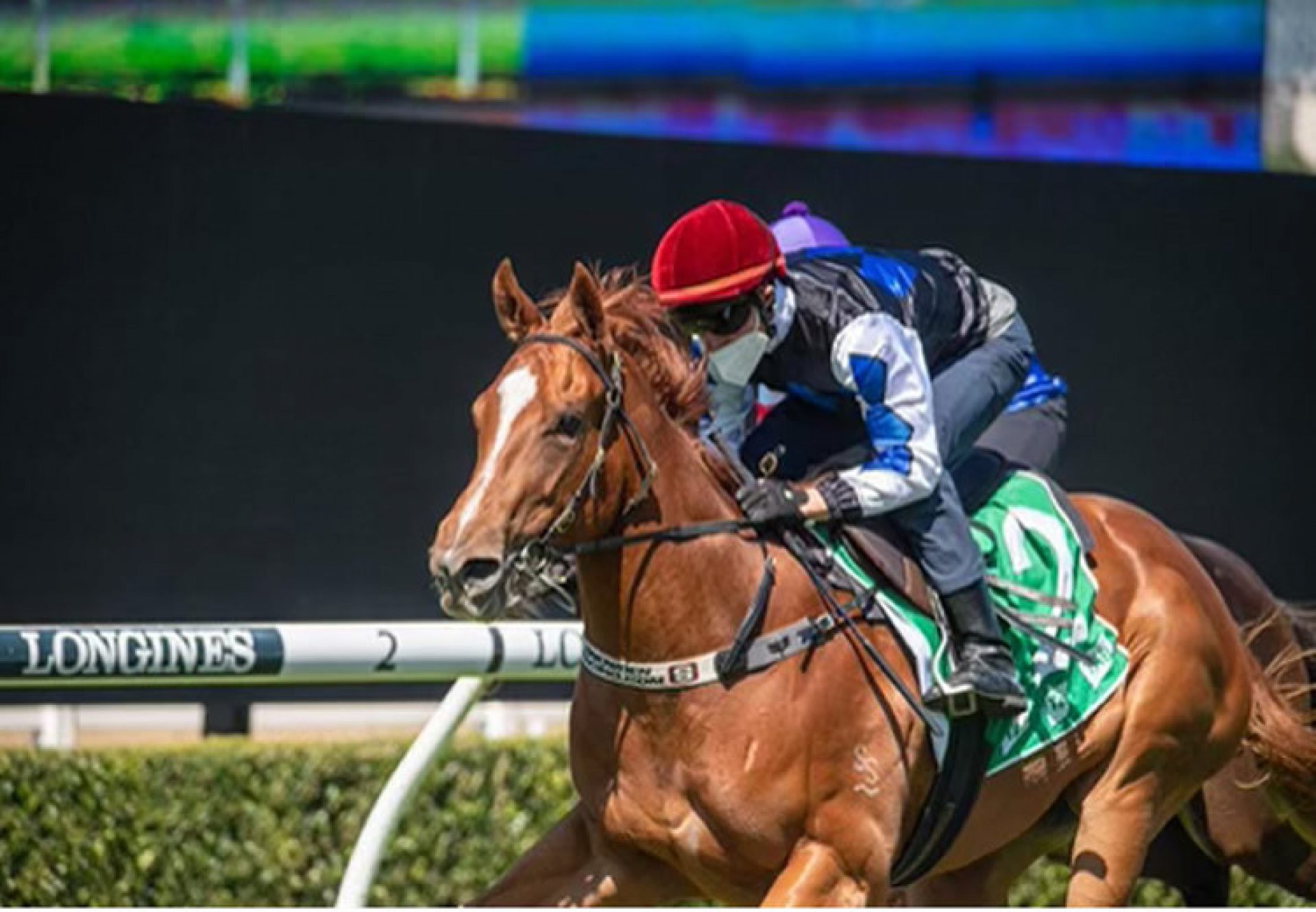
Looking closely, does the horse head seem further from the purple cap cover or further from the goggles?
the purple cap cover

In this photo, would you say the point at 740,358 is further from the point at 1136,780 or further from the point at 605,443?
the point at 1136,780

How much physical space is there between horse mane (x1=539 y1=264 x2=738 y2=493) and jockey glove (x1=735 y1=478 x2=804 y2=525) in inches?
2.7

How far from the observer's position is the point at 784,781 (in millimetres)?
→ 3777

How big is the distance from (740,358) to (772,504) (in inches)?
10.0

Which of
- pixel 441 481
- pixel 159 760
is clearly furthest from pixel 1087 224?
pixel 159 760

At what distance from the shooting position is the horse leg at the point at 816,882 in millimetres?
3736

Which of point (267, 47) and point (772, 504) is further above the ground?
point (267, 47)

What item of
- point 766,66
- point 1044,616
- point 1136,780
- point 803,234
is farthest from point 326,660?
point 766,66

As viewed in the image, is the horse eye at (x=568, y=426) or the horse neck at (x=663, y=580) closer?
the horse eye at (x=568, y=426)

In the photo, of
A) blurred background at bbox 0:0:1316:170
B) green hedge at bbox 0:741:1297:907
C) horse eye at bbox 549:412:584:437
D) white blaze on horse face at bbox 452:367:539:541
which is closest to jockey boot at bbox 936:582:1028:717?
horse eye at bbox 549:412:584:437

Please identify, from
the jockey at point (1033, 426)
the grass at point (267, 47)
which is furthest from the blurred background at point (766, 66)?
the jockey at point (1033, 426)

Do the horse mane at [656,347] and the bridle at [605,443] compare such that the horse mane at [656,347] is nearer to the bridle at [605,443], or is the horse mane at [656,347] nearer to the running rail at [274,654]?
the bridle at [605,443]

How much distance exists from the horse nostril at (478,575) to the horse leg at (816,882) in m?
0.72

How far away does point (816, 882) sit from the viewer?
3.75 m
